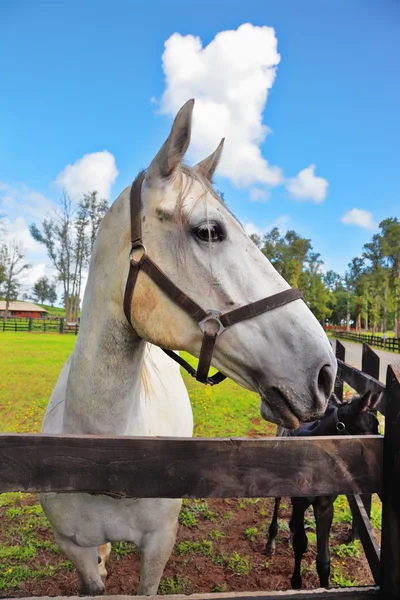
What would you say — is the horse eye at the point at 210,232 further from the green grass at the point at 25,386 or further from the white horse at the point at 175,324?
the green grass at the point at 25,386

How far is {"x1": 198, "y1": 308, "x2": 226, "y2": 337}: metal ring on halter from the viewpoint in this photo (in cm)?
148

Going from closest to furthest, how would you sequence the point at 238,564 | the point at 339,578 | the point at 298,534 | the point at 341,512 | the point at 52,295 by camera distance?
the point at 298,534, the point at 339,578, the point at 238,564, the point at 341,512, the point at 52,295

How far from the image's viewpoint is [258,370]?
1.44 meters

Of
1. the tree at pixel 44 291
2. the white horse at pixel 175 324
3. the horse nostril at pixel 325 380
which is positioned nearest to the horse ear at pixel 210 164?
the white horse at pixel 175 324

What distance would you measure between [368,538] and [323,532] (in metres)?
0.45

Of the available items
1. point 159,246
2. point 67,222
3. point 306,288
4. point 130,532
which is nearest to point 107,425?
point 130,532

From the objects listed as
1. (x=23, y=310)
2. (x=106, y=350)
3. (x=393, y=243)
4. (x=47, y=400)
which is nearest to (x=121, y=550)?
(x=106, y=350)

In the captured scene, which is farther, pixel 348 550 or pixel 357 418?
pixel 348 550

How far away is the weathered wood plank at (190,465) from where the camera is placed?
133 centimetres

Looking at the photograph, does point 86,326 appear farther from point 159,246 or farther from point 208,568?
point 208,568

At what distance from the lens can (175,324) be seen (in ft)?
5.09

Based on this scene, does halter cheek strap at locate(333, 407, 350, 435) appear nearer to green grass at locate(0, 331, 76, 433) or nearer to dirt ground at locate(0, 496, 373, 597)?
dirt ground at locate(0, 496, 373, 597)

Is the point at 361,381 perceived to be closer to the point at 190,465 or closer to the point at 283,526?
the point at 283,526

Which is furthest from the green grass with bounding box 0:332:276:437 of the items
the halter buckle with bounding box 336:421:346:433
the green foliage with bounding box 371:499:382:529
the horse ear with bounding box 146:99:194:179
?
the horse ear with bounding box 146:99:194:179
